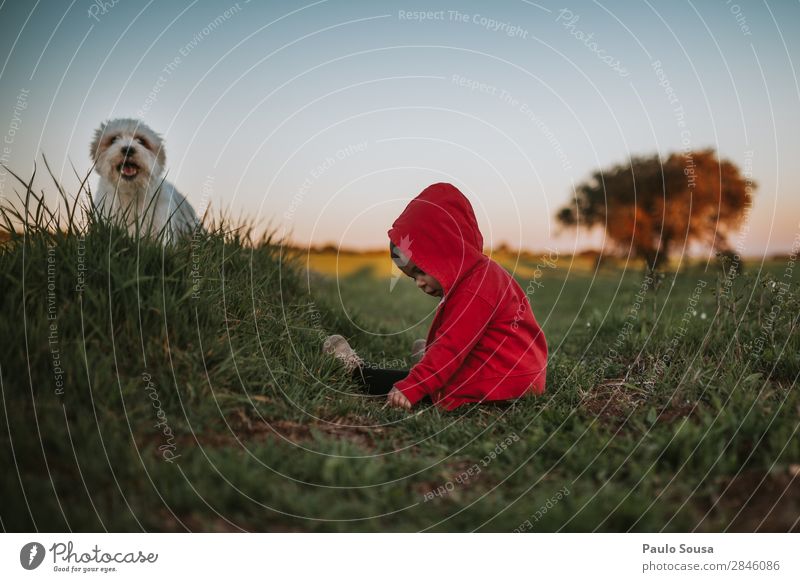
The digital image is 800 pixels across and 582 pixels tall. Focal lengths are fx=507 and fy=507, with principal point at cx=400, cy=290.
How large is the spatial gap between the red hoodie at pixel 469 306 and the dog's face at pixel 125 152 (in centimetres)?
268

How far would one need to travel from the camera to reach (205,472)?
7.59 ft

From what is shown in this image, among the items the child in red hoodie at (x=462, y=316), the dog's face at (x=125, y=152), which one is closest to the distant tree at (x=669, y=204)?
the child in red hoodie at (x=462, y=316)

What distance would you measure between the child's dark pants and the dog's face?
2773mm

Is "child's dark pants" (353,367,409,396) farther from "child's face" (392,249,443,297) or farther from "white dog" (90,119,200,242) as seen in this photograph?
"white dog" (90,119,200,242)

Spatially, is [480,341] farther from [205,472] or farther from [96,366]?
[96,366]

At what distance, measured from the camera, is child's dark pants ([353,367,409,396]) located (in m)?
3.79

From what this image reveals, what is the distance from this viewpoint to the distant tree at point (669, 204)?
13.6 metres

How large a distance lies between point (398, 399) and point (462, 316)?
0.68 meters

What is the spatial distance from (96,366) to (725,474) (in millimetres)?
3095

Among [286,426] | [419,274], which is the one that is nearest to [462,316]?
[419,274]

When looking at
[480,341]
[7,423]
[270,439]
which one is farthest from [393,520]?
[7,423]

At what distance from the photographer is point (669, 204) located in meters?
16.0

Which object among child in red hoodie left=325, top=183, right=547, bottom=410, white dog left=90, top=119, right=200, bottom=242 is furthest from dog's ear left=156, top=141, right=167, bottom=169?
child in red hoodie left=325, top=183, right=547, bottom=410

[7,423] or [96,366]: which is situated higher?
[96,366]
